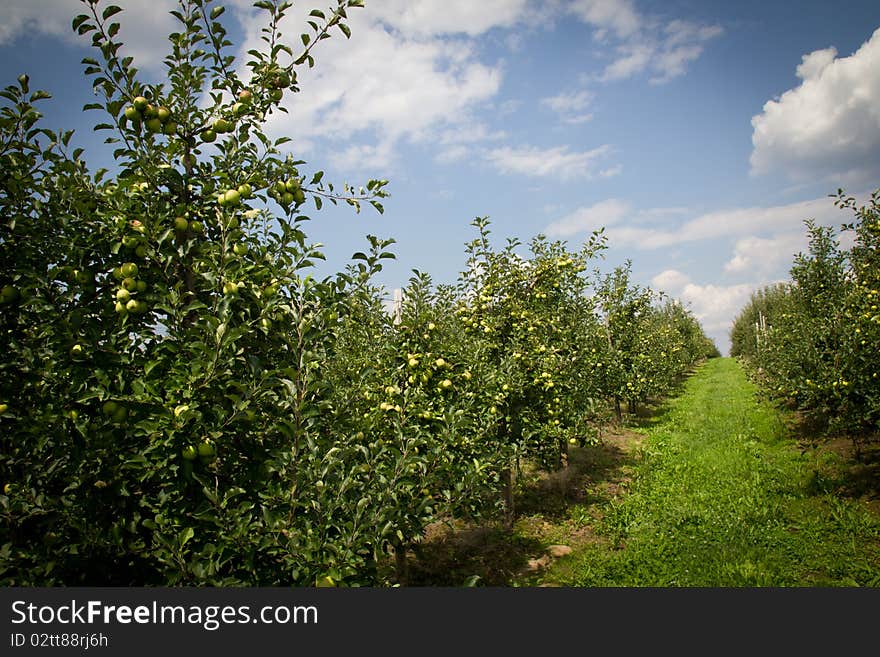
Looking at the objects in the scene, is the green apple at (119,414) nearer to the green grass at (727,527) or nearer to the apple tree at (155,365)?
the apple tree at (155,365)

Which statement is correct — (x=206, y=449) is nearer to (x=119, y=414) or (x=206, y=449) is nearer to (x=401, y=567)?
(x=119, y=414)

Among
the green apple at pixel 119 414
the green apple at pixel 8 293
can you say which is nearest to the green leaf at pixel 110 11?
the green apple at pixel 8 293

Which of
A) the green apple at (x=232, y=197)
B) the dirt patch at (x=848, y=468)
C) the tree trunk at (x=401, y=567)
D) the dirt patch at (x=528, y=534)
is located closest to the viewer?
the green apple at (x=232, y=197)

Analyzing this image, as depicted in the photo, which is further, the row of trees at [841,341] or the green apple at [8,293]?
the row of trees at [841,341]

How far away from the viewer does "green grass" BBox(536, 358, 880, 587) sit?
19.1ft

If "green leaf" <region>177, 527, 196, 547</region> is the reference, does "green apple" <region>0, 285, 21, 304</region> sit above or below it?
above

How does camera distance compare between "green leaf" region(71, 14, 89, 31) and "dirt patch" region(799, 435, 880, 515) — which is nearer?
"green leaf" region(71, 14, 89, 31)

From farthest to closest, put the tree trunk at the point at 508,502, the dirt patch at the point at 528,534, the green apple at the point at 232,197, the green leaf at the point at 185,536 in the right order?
1. the tree trunk at the point at 508,502
2. the dirt patch at the point at 528,534
3. the green apple at the point at 232,197
4. the green leaf at the point at 185,536

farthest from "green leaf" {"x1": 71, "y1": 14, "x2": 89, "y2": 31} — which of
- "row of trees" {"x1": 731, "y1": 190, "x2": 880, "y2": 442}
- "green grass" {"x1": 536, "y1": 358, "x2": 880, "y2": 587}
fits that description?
"row of trees" {"x1": 731, "y1": 190, "x2": 880, "y2": 442}

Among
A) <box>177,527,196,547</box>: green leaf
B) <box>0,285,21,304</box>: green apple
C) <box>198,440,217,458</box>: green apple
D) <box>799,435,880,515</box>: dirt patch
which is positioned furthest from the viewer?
<box>799,435,880,515</box>: dirt patch

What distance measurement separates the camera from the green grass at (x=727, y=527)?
5820 millimetres

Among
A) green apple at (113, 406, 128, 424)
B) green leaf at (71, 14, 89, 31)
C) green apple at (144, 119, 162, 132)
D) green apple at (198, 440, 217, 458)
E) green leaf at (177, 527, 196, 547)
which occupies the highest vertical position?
green leaf at (71, 14, 89, 31)

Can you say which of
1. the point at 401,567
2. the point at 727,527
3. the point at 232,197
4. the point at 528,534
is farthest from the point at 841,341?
the point at 232,197

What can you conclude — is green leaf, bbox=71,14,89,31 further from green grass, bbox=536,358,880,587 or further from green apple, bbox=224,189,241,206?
green grass, bbox=536,358,880,587
